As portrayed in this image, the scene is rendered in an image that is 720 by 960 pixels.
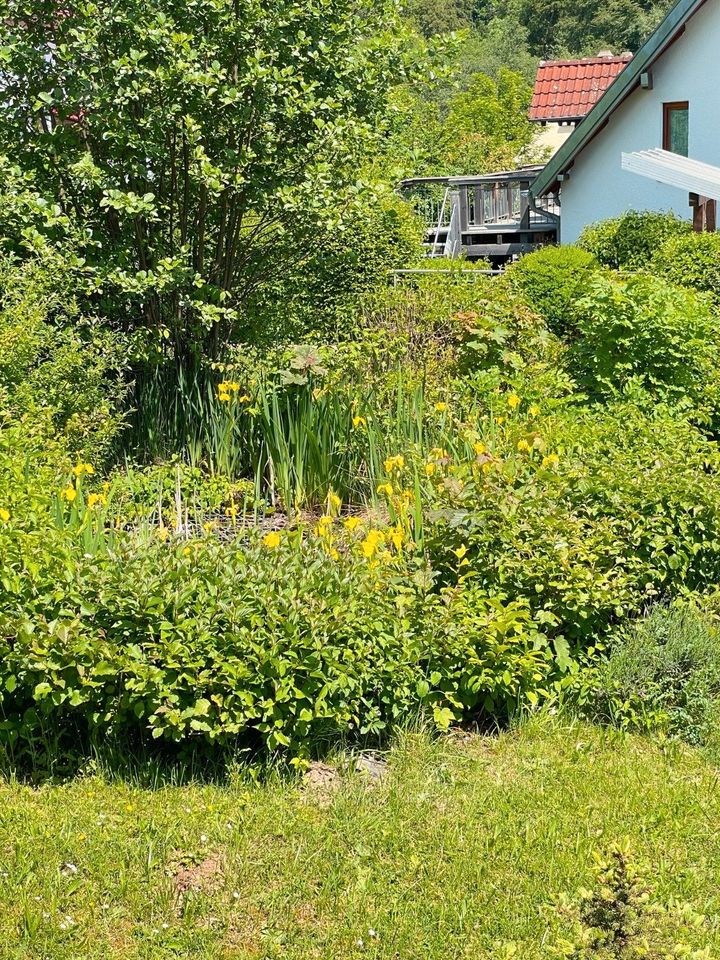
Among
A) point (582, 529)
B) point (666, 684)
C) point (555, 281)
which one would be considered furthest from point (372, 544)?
point (555, 281)

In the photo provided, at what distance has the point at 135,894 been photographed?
3559 millimetres

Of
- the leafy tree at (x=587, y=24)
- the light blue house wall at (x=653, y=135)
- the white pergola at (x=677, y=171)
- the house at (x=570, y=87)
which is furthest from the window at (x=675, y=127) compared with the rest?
the leafy tree at (x=587, y=24)

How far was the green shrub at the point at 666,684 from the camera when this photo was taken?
15.2 feet

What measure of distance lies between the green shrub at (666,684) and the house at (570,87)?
2391 cm

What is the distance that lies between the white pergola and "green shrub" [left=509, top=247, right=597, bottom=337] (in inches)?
115

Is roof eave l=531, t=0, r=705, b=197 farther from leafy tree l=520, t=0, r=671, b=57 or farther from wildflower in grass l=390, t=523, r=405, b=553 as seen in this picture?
leafy tree l=520, t=0, r=671, b=57

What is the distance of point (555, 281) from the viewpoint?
1118 cm

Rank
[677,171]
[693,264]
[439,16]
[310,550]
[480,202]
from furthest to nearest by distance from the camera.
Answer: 1. [439,16]
2. [480,202]
3. [677,171]
4. [693,264]
5. [310,550]

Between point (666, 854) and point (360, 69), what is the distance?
18.9 feet

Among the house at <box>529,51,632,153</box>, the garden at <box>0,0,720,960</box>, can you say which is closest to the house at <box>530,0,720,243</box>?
the house at <box>529,51,632,153</box>

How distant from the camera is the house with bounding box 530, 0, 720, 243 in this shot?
17.8m

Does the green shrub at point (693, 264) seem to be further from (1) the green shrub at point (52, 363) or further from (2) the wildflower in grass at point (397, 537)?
(2) the wildflower in grass at point (397, 537)

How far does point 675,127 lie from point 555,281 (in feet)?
30.4

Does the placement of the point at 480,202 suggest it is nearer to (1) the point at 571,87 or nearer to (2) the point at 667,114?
(2) the point at 667,114
